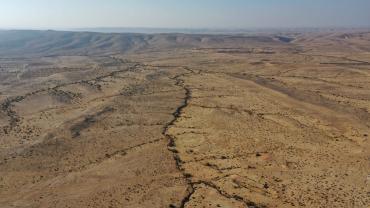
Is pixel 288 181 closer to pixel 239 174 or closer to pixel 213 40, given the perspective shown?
pixel 239 174

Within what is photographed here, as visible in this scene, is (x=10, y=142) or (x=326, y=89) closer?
(x=10, y=142)

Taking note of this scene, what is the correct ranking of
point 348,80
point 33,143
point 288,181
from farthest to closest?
point 348,80
point 33,143
point 288,181

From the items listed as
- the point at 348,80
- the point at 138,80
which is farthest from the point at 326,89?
the point at 138,80

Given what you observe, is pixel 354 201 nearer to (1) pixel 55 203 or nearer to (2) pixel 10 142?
(1) pixel 55 203

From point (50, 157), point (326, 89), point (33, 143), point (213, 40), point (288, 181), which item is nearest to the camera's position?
point (288, 181)

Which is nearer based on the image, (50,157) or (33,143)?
(50,157)

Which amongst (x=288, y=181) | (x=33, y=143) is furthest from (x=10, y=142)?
(x=288, y=181)
